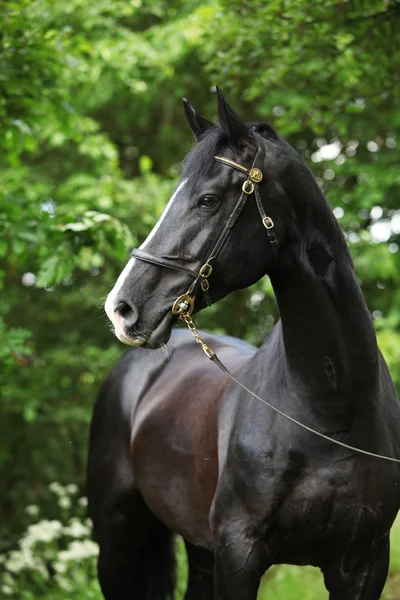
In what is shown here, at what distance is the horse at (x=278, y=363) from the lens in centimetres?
262

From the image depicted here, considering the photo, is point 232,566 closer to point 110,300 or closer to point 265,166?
point 110,300

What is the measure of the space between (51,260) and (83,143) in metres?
2.57

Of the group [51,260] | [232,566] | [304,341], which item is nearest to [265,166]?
[304,341]

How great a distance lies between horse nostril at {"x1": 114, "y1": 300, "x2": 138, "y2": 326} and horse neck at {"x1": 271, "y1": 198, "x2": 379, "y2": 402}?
1.77 feet

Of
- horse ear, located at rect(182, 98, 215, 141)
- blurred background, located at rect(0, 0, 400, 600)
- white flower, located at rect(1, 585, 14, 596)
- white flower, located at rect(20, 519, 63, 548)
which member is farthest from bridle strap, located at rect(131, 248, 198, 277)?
white flower, located at rect(1, 585, 14, 596)

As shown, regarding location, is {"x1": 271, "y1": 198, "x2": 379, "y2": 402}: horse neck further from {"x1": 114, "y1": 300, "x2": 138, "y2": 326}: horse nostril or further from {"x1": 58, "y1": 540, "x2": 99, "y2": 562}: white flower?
{"x1": 58, "y1": 540, "x2": 99, "y2": 562}: white flower

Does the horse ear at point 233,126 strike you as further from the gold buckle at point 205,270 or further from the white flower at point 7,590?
the white flower at point 7,590

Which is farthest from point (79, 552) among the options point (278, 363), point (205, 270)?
point (205, 270)

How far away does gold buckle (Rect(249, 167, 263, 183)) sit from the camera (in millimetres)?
2646

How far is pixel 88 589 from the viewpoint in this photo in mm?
6148

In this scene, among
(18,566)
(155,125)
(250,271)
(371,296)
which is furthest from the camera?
(155,125)

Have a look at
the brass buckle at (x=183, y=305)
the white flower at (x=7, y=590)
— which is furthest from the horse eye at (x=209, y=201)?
the white flower at (x=7, y=590)

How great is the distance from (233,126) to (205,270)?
0.47 metres

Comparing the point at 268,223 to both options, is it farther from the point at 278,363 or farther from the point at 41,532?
the point at 41,532
